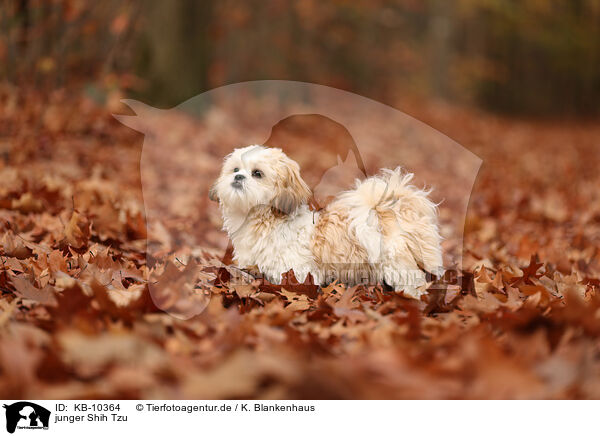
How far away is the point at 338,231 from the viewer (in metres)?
3.06

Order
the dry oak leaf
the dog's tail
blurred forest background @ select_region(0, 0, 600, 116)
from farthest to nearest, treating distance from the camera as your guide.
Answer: blurred forest background @ select_region(0, 0, 600, 116), the dry oak leaf, the dog's tail

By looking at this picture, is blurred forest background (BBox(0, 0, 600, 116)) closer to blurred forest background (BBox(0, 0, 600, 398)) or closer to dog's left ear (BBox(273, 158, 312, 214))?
blurred forest background (BBox(0, 0, 600, 398))

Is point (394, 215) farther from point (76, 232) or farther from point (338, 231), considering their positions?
point (76, 232)

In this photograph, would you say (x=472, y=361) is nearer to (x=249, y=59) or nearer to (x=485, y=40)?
(x=249, y=59)

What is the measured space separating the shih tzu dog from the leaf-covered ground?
0.12m

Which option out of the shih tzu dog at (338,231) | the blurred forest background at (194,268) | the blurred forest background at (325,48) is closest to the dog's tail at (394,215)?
the shih tzu dog at (338,231)

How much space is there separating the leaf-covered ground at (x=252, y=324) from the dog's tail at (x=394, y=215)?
0.83 ft

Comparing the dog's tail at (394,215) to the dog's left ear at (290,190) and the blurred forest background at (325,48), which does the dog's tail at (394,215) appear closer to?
the dog's left ear at (290,190)

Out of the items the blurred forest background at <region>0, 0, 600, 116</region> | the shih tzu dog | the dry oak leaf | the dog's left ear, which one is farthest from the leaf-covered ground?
the blurred forest background at <region>0, 0, 600, 116</region>

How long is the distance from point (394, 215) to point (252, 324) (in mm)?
1024

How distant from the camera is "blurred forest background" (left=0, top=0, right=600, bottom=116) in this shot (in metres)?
7.59
